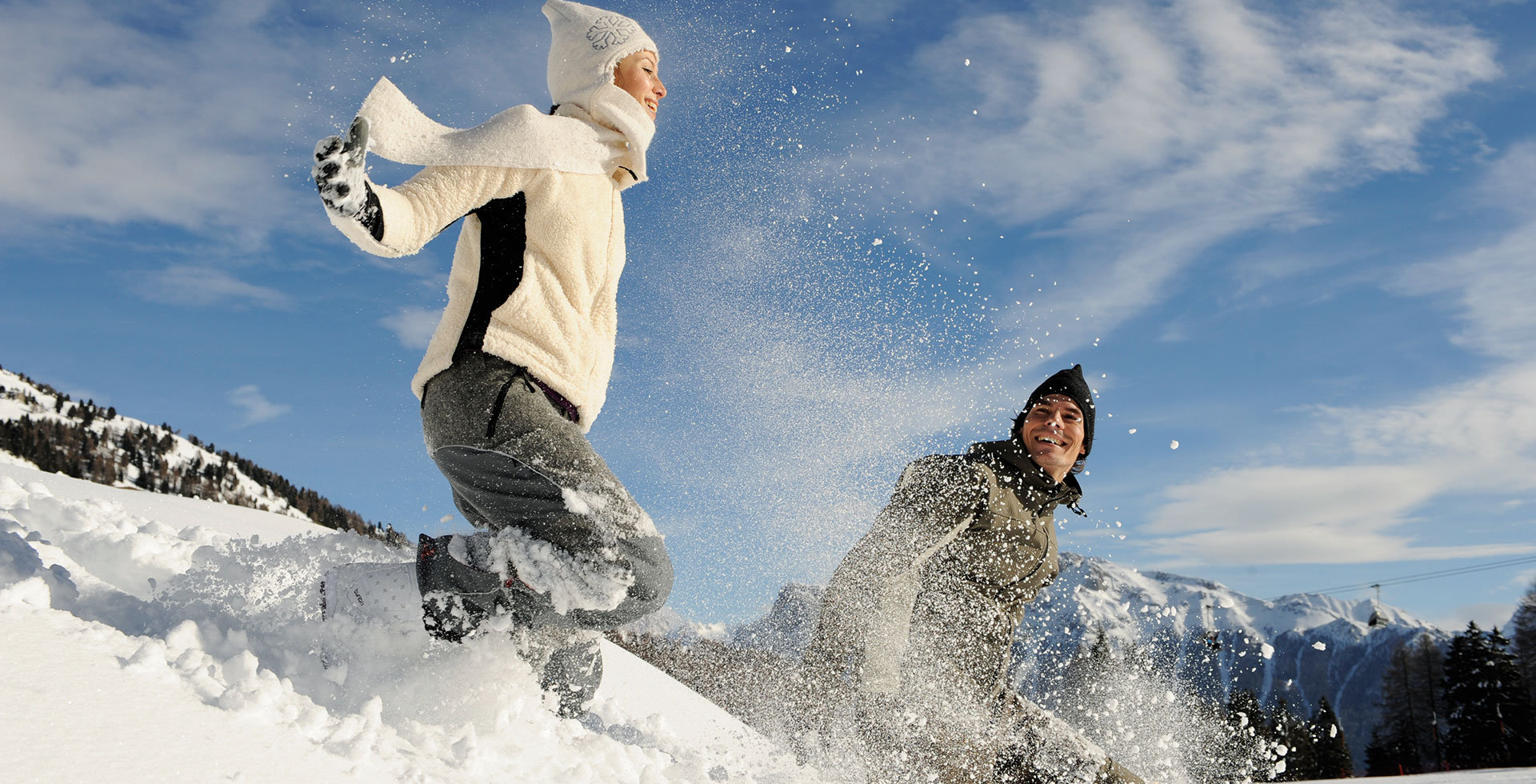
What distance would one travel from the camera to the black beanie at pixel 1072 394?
4613 millimetres

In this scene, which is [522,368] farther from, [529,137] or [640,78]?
[640,78]

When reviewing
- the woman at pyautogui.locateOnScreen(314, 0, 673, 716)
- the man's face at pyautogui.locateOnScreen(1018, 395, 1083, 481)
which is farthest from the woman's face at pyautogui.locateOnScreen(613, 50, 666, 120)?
the man's face at pyautogui.locateOnScreen(1018, 395, 1083, 481)

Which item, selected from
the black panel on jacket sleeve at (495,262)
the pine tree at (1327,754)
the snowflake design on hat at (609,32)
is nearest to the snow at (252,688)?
the black panel on jacket sleeve at (495,262)

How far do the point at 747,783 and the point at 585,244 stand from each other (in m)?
1.89

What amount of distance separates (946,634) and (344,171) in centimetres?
281

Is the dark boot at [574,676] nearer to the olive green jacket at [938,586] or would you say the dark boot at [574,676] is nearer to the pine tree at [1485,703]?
the olive green jacket at [938,586]

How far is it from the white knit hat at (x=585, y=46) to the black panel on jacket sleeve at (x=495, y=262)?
1.94 ft

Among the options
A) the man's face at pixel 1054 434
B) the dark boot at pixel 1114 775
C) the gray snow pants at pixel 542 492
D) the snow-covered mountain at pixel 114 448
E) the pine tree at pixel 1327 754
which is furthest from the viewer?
the snow-covered mountain at pixel 114 448

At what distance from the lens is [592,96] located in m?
3.21

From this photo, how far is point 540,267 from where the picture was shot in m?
2.91

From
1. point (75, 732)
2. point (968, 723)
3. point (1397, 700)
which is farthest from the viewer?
point (1397, 700)

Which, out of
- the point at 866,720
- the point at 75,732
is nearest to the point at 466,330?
the point at 75,732

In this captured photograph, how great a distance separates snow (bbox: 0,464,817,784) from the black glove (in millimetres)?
1157

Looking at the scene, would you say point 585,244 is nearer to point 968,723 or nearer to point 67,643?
point 67,643
